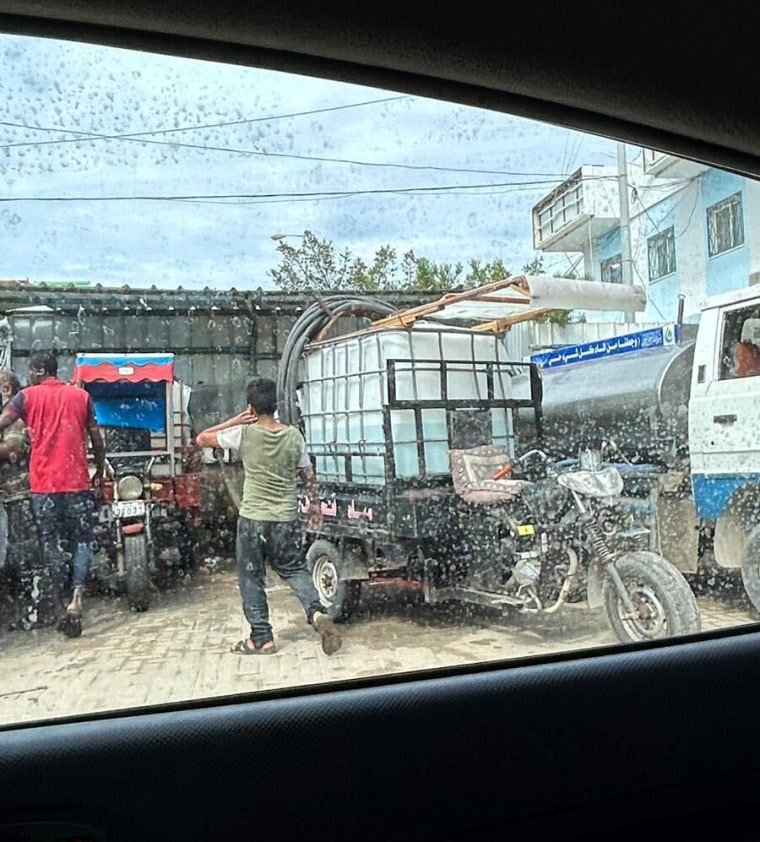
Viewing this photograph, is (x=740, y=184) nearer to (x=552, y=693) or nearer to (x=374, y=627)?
(x=552, y=693)

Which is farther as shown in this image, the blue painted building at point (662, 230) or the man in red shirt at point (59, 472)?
the blue painted building at point (662, 230)

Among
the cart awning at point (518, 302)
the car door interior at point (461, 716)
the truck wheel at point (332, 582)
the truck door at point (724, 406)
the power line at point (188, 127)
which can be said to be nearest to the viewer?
the car door interior at point (461, 716)

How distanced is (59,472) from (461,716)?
1.09 m

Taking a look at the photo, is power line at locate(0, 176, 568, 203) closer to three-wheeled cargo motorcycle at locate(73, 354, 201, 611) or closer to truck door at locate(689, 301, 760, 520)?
three-wheeled cargo motorcycle at locate(73, 354, 201, 611)

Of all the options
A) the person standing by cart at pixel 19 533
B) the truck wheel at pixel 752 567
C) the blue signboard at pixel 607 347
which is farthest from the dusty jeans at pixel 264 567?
the truck wheel at pixel 752 567

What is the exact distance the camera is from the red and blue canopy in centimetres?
228

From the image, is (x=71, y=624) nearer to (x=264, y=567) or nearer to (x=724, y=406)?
(x=264, y=567)

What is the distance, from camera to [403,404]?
304cm

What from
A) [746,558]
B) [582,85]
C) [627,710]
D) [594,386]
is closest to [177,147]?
[582,85]

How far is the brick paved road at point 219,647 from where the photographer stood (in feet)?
6.57

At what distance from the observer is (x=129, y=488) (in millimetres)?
2314

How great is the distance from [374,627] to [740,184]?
144cm

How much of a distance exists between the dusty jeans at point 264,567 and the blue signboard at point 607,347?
1.00 metres

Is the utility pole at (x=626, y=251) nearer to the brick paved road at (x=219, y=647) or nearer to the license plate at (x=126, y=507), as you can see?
the brick paved road at (x=219, y=647)
